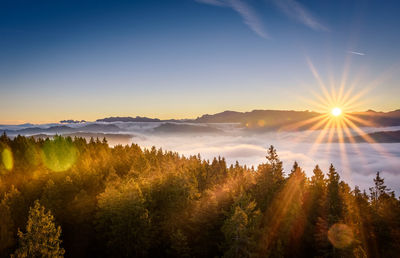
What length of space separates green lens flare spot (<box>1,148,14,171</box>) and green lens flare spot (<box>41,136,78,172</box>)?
23.9 feet

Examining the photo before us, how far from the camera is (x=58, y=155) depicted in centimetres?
6462

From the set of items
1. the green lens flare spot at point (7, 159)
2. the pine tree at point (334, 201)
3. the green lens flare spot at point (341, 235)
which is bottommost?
the green lens flare spot at point (341, 235)

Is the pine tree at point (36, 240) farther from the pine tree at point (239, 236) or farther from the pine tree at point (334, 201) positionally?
the pine tree at point (334, 201)

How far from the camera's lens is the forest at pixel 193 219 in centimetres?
3017

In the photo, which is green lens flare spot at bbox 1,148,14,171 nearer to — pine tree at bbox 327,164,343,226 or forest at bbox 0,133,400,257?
forest at bbox 0,133,400,257

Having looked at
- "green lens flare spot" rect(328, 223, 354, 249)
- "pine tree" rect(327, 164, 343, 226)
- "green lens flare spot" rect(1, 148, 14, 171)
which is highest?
"green lens flare spot" rect(1, 148, 14, 171)

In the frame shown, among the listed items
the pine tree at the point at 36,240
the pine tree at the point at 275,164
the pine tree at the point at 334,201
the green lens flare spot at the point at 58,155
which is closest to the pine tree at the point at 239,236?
the pine tree at the point at 334,201

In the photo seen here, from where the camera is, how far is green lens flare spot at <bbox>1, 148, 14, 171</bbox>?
60328 millimetres

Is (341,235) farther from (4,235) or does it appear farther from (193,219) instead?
(4,235)

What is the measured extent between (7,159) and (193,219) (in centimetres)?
5876

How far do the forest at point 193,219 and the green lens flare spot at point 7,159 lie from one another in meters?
11.3

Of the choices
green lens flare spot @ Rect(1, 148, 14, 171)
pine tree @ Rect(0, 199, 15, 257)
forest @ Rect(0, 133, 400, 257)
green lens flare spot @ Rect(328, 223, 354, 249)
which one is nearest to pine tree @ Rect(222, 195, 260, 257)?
forest @ Rect(0, 133, 400, 257)

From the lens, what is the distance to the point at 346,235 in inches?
1196

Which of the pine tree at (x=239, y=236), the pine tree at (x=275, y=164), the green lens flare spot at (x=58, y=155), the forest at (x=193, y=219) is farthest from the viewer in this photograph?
the green lens flare spot at (x=58, y=155)
